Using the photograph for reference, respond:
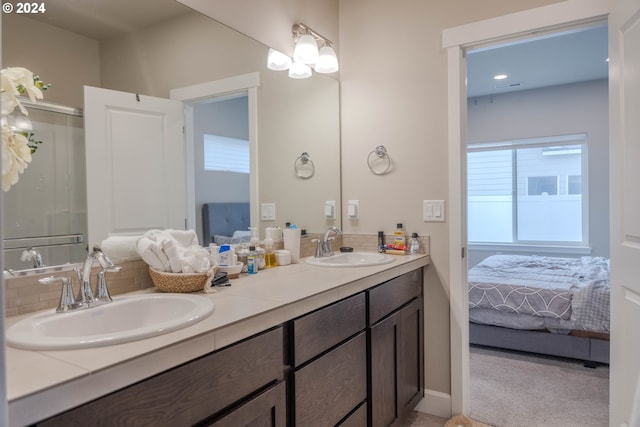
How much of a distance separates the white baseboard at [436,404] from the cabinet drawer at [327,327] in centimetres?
98

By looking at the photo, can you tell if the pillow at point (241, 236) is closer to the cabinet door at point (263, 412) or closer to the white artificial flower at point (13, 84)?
the cabinet door at point (263, 412)

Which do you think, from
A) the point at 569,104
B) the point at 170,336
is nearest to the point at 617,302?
the point at 170,336

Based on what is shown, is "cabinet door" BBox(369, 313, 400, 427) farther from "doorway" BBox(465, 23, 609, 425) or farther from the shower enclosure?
the shower enclosure

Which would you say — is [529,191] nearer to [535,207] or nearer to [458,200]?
[535,207]

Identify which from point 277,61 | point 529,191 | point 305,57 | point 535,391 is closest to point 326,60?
point 305,57

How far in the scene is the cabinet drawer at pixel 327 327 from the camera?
1.34 m

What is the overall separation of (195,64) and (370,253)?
4.53 feet

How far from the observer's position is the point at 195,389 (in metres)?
0.95

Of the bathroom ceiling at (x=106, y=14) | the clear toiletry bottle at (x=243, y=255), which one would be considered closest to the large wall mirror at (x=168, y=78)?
the bathroom ceiling at (x=106, y=14)

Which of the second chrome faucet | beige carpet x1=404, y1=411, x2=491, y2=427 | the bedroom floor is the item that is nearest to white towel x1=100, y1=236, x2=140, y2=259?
the second chrome faucet

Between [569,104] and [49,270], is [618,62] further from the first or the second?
[569,104]

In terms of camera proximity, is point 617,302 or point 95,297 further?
point 617,302

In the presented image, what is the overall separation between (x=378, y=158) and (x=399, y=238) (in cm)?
51

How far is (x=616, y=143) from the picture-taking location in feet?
5.80
